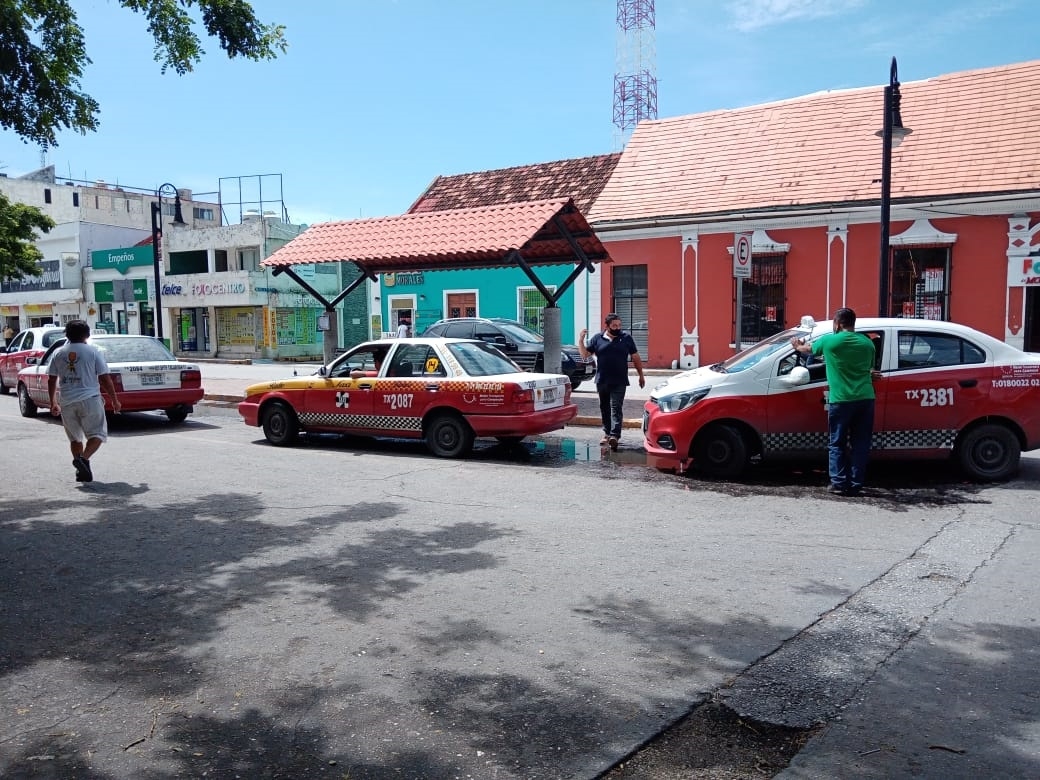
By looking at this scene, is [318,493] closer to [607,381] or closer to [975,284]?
[607,381]

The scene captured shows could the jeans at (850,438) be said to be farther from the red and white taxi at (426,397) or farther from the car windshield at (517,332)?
the car windshield at (517,332)

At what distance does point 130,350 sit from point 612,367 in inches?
326

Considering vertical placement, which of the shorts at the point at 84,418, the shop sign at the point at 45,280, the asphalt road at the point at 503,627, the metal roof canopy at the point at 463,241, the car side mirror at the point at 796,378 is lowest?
the asphalt road at the point at 503,627

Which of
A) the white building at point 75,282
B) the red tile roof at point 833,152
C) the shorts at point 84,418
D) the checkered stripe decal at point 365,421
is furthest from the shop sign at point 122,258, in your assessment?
the shorts at point 84,418

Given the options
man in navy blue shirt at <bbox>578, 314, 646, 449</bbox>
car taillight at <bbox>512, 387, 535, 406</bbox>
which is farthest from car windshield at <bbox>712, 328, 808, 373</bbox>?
car taillight at <bbox>512, 387, 535, 406</bbox>

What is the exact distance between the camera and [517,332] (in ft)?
61.1

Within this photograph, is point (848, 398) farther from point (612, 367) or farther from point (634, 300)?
point (634, 300)

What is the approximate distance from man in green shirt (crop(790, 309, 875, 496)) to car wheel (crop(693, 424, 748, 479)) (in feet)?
3.17

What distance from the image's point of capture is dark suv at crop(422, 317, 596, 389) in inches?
685

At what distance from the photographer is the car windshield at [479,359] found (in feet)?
33.2

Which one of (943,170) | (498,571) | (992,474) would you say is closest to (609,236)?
(943,170)

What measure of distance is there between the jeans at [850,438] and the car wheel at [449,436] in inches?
164

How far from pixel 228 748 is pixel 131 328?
41.9 metres

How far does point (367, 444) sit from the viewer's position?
11562mm
